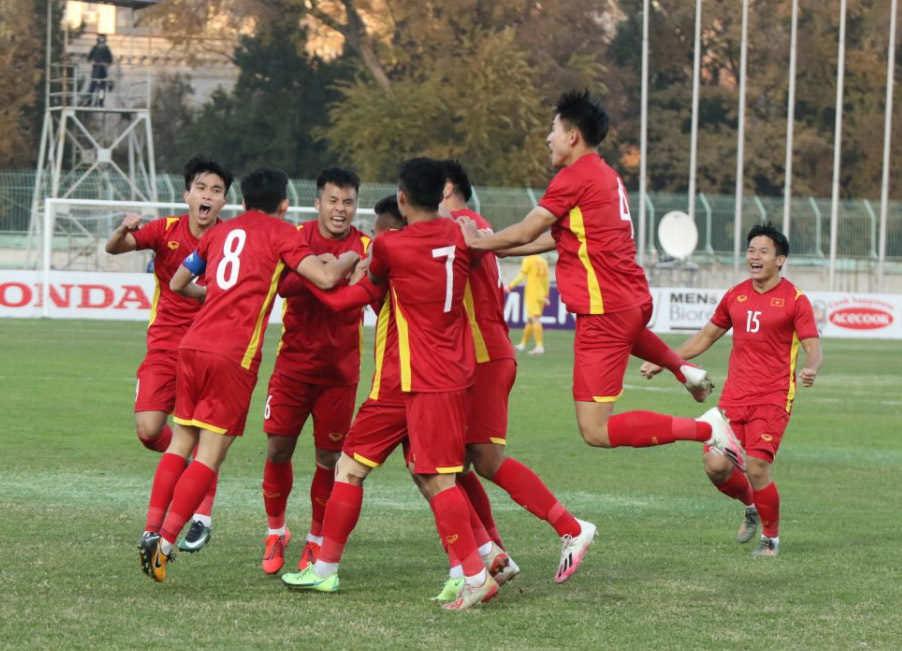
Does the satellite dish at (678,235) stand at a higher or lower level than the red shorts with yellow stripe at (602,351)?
higher

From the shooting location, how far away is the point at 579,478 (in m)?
12.3

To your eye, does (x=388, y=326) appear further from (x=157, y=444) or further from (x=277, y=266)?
(x=157, y=444)

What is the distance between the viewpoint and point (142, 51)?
65188 millimetres

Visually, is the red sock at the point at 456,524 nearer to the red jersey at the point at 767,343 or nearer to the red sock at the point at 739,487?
the red sock at the point at 739,487

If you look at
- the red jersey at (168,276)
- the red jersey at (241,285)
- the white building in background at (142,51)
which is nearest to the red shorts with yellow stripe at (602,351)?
the red jersey at (241,285)

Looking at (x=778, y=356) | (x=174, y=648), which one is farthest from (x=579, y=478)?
(x=174, y=648)

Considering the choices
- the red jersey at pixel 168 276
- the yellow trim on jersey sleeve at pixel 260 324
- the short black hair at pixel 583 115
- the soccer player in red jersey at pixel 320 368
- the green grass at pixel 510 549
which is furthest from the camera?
the red jersey at pixel 168 276

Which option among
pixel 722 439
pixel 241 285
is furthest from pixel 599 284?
pixel 241 285

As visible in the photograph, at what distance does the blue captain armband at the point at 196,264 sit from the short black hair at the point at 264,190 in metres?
0.36

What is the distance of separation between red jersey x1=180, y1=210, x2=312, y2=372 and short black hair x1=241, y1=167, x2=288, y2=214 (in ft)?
0.57

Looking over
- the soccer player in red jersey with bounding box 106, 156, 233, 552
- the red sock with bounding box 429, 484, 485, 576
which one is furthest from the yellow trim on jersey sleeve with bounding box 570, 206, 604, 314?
the soccer player in red jersey with bounding box 106, 156, 233, 552

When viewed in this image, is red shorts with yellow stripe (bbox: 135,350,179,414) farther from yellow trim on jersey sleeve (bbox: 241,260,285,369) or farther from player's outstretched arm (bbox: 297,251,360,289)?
player's outstretched arm (bbox: 297,251,360,289)

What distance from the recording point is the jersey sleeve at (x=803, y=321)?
9.43 m

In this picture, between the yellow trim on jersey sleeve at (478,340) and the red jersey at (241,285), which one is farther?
the yellow trim on jersey sleeve at (478,340)
